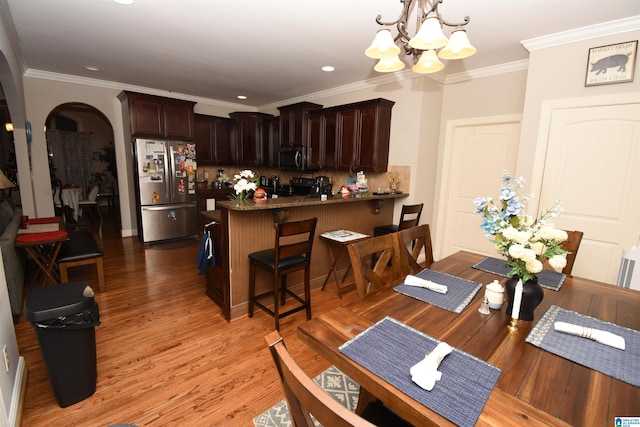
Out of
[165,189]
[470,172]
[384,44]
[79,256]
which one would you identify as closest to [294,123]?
[165,189]

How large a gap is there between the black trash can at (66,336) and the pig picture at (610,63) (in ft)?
14.4

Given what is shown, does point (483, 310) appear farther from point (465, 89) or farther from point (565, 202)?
point (465, 89)

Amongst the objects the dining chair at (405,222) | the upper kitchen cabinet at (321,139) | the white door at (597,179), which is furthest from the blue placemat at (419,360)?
the upper kitchen cabinet at (321,139)

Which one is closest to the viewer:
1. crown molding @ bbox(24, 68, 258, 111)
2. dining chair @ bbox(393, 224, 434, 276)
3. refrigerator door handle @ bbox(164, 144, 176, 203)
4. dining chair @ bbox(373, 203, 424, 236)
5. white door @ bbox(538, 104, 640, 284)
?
dining chair @ bbox(393, 224, 434, 276)

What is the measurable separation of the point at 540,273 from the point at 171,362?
2.58m

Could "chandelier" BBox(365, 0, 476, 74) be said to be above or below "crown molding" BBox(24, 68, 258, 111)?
below

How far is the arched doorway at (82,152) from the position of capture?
7.95 metres

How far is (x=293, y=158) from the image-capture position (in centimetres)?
535

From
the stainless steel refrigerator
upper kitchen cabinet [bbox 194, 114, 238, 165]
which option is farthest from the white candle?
upper kitchen cabinet [bbox 194, 114, 238, 165]

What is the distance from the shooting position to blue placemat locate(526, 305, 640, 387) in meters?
0.98

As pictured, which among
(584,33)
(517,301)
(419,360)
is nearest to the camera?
(419,360)

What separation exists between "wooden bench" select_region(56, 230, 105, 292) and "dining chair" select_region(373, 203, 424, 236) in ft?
10.5

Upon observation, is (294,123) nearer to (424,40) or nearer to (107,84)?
(107,84)

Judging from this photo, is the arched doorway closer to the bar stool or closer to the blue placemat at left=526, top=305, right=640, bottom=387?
the bar stool
